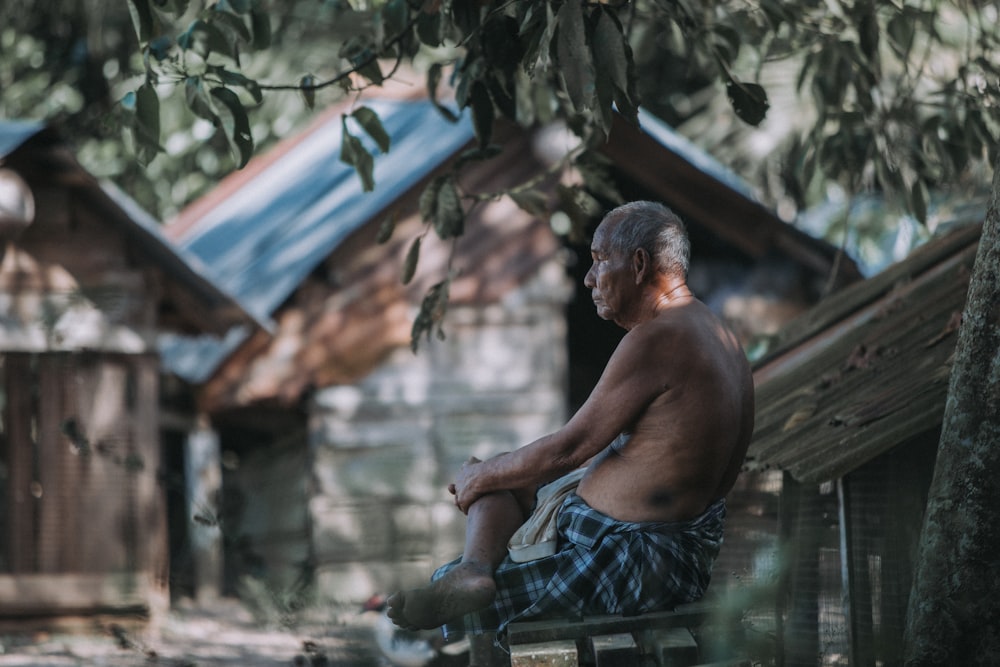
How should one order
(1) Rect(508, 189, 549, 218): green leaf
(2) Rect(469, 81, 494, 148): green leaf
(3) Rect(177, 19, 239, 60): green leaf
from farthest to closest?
1. (1) Rect(508, 189, 549, 218): green leaf
2. (2) Rect(469, 81, 494, 148): green leaf
3. (3) Rect(177, 19, 239, 60): green leaf

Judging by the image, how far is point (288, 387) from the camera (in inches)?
429

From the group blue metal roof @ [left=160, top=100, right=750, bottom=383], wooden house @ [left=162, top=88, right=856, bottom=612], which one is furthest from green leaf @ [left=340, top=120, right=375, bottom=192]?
wooden house @ [left=162, top=88, right=856, bottom=612]

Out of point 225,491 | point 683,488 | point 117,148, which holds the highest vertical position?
point 117,148

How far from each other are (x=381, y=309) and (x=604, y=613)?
751cm

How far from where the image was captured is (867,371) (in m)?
5.43

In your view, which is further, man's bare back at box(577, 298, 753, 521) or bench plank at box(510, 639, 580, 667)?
man's bare back at box(577, 298, 753, 521)

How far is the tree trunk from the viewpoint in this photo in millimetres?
3396

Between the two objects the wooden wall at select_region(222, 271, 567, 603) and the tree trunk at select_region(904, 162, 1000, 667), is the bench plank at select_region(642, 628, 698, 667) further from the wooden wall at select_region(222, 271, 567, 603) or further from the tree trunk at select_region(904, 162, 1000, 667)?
the wooden wall at select_region(222, 271, 567, 603)

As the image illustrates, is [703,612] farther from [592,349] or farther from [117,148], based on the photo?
[117,148]

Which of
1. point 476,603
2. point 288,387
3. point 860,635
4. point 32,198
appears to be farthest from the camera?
point 288,387

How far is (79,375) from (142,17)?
17.7 ft

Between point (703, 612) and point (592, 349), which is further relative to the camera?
point (592, 349)

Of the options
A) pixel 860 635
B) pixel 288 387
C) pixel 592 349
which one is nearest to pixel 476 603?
pixel 860 635

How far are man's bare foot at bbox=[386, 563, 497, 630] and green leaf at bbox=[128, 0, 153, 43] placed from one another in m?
2.03
